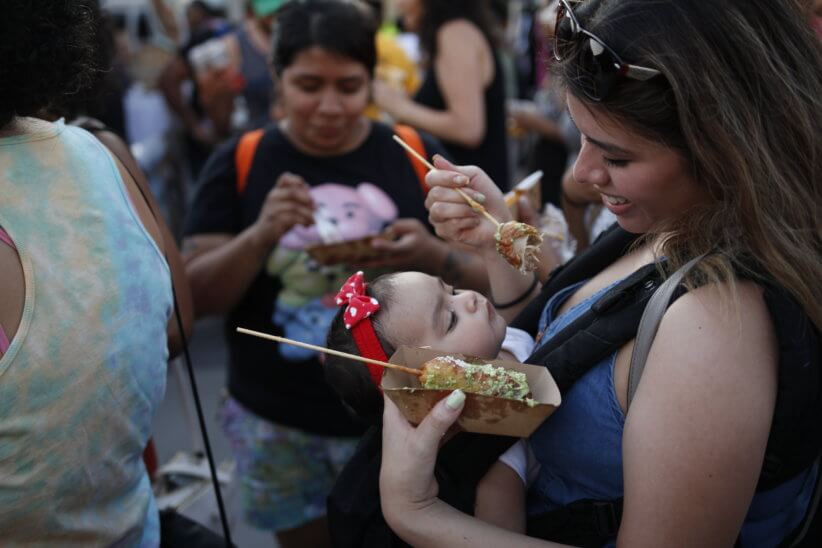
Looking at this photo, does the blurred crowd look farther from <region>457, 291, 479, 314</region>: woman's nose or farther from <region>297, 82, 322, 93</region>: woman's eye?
<region>297, 82, 322, 93</region>: woman's eye

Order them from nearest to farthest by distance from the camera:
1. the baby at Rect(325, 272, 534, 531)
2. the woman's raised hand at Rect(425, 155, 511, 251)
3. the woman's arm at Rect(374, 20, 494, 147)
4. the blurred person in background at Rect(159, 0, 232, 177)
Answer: the baby at Rect(325, 272, 534, 531) → the woman's raised hand at Rect(425, 155, 511, 251) → the woman's arm at Rect(374, 20, 494, 147) → the blurred person in background at Rect(159, 0, 232, 177)

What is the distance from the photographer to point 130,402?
1.57 m

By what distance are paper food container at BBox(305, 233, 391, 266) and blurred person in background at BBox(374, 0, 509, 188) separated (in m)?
1.52

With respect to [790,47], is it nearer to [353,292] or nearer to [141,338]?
[353,292]

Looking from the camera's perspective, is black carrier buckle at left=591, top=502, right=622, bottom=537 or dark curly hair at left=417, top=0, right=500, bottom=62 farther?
dark curly hair at left=417, top=0, right=500, bottom=62

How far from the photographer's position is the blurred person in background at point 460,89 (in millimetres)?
4012

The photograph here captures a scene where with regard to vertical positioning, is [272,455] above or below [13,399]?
below

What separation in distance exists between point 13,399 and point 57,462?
15 centimetres

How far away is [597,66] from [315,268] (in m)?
1.56

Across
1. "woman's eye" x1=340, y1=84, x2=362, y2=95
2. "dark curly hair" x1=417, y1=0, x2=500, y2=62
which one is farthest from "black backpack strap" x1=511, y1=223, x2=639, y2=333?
"dark curly hair" x1=417, y1=0, x2=500, y2=62

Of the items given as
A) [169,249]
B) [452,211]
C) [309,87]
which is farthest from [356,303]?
[309,87]

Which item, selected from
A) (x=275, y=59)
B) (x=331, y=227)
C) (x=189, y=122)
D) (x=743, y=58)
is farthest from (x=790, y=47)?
(x=189, y=122)

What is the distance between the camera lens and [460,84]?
4.01 meters

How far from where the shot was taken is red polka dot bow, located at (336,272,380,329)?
1766mm
